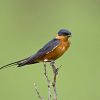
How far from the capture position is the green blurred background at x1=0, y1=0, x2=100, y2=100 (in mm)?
10500

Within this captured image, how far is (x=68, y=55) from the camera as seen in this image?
12.1 m

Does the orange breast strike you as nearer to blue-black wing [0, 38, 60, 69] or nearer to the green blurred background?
blue-black wing [0, 38, 60, 69]

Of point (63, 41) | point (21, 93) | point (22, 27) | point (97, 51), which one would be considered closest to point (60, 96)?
point (21, 93)

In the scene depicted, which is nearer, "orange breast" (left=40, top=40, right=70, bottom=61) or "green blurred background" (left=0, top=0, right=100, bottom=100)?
"orange breast" (left=40, top=40, right=70, bottom=61)

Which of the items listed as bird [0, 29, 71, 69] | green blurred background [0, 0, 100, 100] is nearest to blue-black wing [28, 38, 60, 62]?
bird [0, 29, 71, 69]

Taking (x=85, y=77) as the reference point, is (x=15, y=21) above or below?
above

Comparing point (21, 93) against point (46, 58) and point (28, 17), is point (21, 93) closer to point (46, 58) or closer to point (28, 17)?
point (28, 17)

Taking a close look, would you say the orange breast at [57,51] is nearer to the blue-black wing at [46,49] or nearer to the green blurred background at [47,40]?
the blue-black wing at [46,49]

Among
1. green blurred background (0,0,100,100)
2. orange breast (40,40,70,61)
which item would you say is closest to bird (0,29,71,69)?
orange breast (40,40,70,61)

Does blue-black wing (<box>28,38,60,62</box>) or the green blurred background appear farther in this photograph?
the green blurred background

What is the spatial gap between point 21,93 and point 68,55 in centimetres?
194

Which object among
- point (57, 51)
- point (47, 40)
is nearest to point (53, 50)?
point (57, 51)

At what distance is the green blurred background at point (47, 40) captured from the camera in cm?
1050

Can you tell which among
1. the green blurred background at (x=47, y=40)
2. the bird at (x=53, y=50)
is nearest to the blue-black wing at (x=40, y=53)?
the bird at (x=53, y=50)
